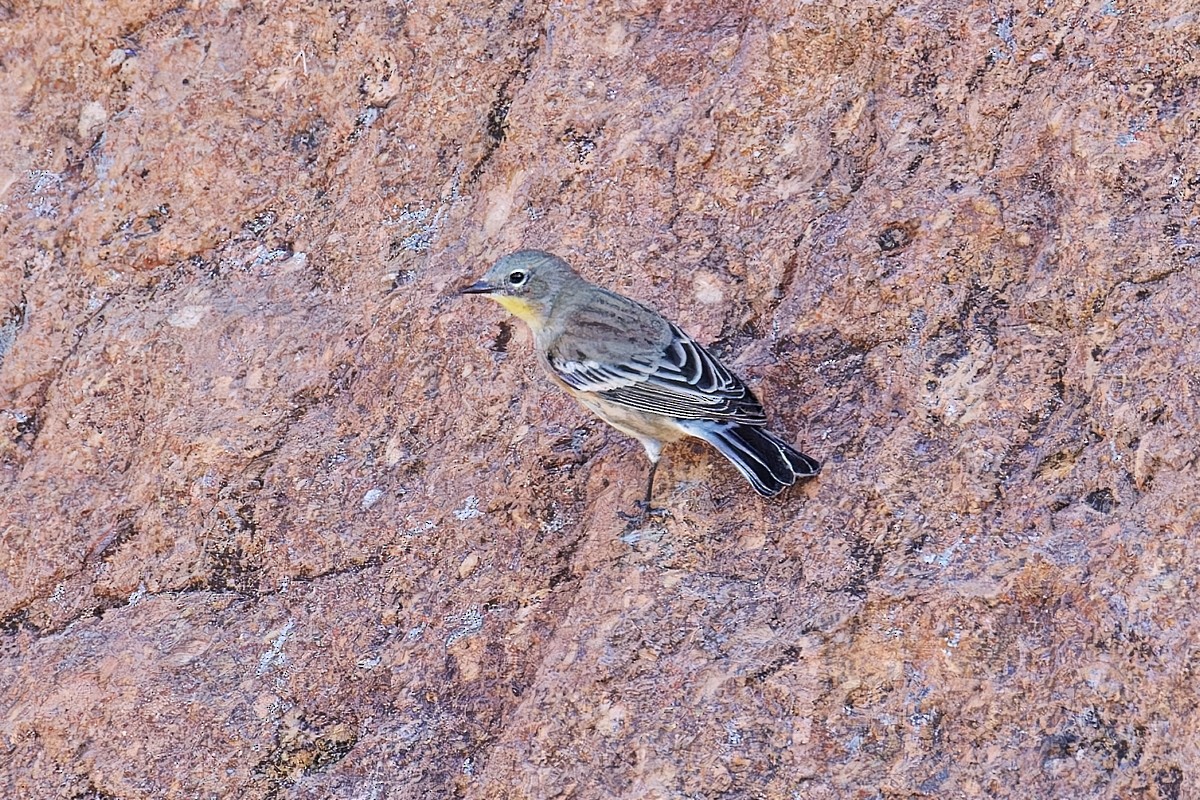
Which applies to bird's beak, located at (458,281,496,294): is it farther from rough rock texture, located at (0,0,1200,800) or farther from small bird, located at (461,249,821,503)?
rough rock texture, located at (0,0,1200,800)

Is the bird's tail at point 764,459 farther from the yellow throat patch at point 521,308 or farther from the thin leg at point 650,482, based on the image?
the yellow throat patch at point 521,308

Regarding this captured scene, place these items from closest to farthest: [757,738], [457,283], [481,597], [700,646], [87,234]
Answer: [757,738] → [700,646] → [481,597] → [457,283] → [87,234]

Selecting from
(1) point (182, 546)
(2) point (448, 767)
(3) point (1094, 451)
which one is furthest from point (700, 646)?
(1) point (182, 546)

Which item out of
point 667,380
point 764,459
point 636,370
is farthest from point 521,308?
point 764,459

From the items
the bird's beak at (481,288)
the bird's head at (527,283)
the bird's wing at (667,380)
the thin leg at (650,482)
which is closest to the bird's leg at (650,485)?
the thin leg at (650,482)

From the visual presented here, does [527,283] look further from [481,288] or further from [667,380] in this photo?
[667,380]

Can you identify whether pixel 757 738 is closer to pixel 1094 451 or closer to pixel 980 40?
pixel 1094 451
